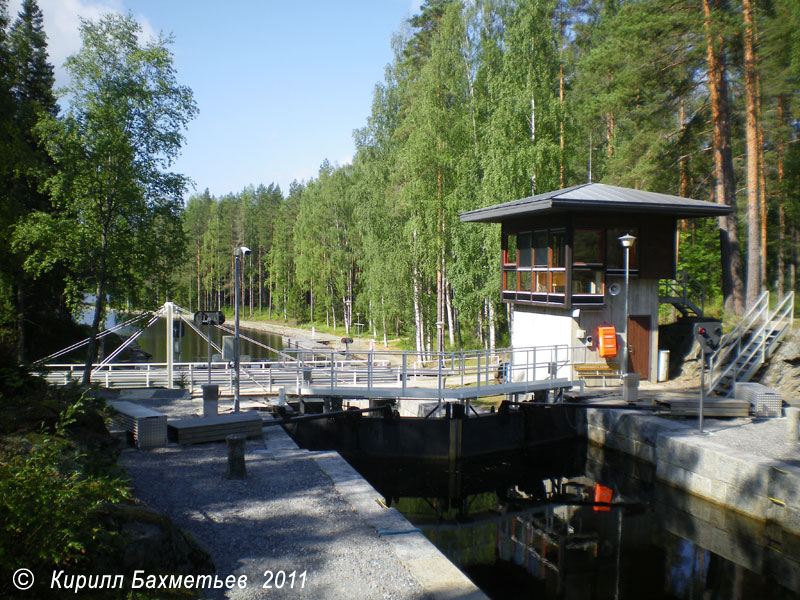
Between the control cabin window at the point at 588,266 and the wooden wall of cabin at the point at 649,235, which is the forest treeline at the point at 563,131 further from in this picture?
the control cabin window at the point at 588,266

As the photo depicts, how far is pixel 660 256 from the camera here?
61.4ft

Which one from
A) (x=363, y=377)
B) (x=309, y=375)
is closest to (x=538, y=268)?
(x=363, y=377)

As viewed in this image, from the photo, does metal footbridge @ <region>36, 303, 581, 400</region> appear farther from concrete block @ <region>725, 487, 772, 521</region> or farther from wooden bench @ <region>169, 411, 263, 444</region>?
concrete block @ <region>725, 487, 772, 521</region>

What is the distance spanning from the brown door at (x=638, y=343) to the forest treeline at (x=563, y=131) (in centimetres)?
495

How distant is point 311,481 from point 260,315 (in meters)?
64.1

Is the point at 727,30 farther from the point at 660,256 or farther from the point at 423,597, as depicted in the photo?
the point at 423,597

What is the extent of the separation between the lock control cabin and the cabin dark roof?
0.03 m

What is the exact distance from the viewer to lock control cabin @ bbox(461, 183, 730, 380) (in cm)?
1756

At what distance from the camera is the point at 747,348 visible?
17016mm

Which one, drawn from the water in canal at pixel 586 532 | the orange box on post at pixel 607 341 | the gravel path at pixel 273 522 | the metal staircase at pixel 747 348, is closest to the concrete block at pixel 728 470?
the water in canal at pixel 586 532

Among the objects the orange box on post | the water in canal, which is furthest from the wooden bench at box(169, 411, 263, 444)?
the orange box on post

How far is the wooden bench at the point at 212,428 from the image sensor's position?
12078 mm

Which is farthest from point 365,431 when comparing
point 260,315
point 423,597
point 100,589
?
point 260,315

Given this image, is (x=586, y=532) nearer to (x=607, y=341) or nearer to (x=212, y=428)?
(x=607, y=341)
